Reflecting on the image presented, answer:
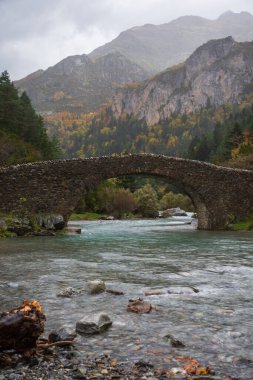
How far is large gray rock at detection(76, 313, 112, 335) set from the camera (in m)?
5.56

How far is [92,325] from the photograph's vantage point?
562cm

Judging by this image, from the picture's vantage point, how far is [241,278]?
9703 mm

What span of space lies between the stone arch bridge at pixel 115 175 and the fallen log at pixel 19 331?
21.1m

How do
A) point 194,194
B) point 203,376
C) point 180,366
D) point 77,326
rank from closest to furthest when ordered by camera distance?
point 203,376 → point 180,366 → point 77,326 → point 194,194

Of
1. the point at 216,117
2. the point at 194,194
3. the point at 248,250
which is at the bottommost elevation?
the point at 248,250

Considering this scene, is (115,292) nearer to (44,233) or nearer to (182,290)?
(182,290)

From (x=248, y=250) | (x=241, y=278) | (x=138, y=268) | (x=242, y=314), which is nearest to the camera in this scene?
(x=242, y=314)

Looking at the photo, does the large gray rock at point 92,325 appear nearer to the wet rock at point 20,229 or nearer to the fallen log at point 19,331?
the fallen log at point 19,331

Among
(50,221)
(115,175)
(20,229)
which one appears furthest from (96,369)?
(115,175)

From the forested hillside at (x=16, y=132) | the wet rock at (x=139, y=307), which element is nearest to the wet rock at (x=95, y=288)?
the wet rock at (x=139, y=307)

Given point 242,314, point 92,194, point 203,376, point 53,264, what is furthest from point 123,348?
point 92,194

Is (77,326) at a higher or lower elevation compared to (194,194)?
lower

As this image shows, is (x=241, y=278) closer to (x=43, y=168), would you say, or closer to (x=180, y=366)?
(x=180, y=366)

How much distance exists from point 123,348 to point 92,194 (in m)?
55.1
